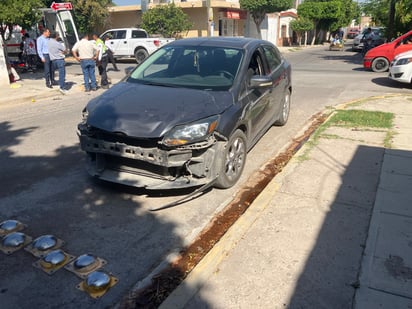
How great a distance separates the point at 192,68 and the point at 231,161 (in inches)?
58.8

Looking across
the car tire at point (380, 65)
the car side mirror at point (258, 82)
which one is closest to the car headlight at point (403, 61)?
the car tire at point (380, 65)

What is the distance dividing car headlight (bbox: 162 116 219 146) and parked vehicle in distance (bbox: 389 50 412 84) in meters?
10.2

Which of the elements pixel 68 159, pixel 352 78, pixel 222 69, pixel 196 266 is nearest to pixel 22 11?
pixel 68 159

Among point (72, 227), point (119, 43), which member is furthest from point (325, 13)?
point (72, 227)

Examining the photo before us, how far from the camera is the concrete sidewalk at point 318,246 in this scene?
2.78 meters

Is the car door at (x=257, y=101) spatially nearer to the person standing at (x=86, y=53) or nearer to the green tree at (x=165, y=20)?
the person standing at (x=86, y=53)

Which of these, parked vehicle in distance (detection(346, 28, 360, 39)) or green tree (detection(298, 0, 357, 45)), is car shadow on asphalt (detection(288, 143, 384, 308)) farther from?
parked vehicle in distance (detection(346, 28, 360, 39))

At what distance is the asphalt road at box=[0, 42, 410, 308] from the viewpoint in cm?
293

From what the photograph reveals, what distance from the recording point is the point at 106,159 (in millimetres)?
4285

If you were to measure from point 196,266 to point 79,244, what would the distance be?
1.17 metres

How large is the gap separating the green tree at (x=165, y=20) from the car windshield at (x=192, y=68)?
24098 mm

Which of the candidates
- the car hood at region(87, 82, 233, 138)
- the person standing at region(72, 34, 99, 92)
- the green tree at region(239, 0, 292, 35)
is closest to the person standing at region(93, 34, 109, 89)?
the person standing at region(72, 34, 99, 92)

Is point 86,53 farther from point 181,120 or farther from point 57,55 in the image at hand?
point 181,120

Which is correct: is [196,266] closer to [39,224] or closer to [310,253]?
[310,253]
